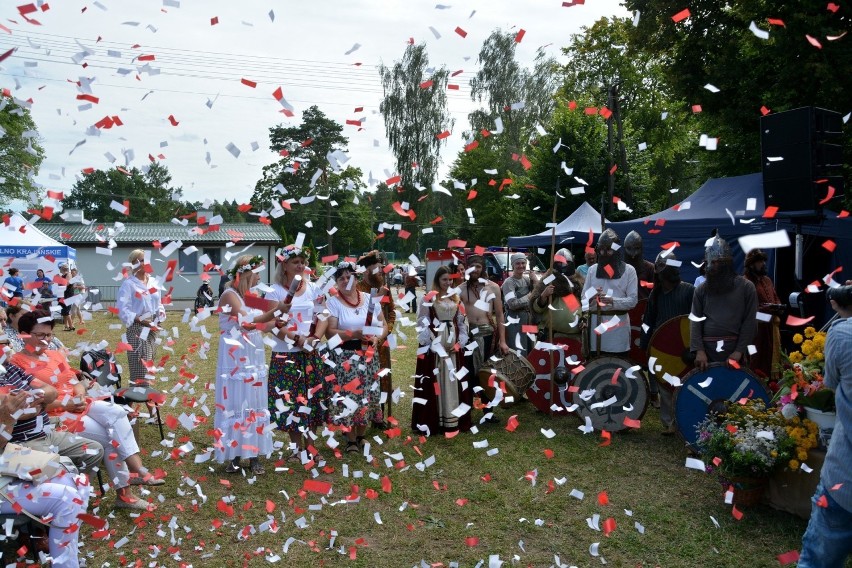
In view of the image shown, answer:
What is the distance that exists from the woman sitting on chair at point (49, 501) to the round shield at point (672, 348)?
5252 millimetres

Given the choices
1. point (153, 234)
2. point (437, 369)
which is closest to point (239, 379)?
point (437, 369)

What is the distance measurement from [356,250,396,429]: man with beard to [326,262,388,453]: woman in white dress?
1.68ft

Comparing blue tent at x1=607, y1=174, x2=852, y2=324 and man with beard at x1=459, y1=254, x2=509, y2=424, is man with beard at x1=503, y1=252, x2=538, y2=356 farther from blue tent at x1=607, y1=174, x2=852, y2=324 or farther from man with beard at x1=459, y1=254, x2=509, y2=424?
blue tent at x1=607, y1=174, x2=852, y2=324

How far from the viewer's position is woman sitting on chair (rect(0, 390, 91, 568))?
3793 mm

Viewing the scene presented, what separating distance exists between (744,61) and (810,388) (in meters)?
12.5

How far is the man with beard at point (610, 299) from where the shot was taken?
24.3ft

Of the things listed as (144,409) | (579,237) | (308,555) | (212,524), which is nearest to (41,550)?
(212,524)

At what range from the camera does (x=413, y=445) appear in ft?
23.2

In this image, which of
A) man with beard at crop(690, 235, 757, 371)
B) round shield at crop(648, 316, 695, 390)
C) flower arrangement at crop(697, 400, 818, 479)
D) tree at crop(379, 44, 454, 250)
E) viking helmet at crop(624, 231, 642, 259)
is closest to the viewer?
flower arrangement at crop(697, 400, 818, 479)

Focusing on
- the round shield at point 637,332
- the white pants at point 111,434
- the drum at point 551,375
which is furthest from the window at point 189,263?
the white pants at point 111,434

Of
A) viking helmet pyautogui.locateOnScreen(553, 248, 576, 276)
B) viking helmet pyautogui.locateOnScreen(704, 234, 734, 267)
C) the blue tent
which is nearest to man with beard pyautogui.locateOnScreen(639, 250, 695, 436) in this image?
viking helmet pyautogui.locateOnScreen(704, 234, 734, 267)

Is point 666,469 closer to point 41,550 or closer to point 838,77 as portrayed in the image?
point 41,550

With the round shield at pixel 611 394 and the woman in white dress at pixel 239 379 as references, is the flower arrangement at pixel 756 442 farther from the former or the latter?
the woman in white dress at pixel 239 379

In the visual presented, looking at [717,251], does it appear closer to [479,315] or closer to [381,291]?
[479,315]
